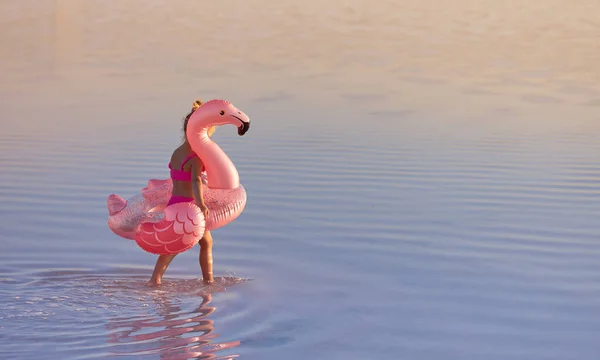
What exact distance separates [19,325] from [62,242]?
2.70 meters

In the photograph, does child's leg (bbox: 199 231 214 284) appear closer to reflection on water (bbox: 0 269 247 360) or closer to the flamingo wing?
reflection on water (bbox: 0 269 247 360)

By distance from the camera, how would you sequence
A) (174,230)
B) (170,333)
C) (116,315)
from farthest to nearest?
1. (174,230)
2. (116,315)
3. (170,333)

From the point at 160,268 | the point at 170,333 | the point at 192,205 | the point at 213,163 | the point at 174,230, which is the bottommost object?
the point at 170,333

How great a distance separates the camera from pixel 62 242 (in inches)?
356

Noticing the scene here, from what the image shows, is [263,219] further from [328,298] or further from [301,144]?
[301,144]

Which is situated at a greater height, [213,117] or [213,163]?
[213,117]

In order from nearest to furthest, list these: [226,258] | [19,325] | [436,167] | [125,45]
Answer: [19,325]
[226,258]
[436,167]
[125,45]

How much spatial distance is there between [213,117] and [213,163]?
31 centimetres

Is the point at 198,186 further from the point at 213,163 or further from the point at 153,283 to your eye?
the point at 153,283

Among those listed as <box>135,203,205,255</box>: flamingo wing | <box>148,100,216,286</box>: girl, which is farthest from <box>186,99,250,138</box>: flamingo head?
<box>135,203,205,255</box>: flamingo wing

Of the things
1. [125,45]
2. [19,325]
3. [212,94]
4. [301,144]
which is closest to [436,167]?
[301,144]

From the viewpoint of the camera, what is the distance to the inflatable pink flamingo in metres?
7.41

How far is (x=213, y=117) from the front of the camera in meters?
7.55

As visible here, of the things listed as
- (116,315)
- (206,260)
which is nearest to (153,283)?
(206,260)
